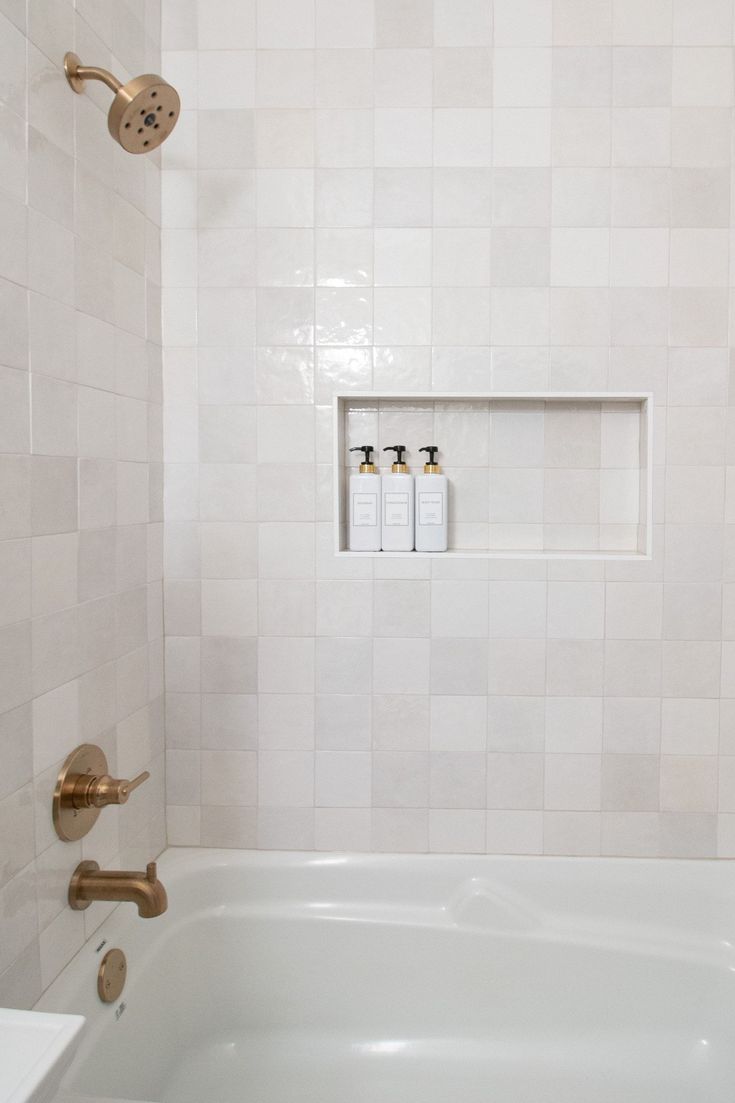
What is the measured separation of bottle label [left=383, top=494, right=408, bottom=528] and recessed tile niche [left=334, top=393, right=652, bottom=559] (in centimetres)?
12

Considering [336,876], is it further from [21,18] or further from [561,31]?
[561,31]

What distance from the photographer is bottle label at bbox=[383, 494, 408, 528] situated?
1.77 metres

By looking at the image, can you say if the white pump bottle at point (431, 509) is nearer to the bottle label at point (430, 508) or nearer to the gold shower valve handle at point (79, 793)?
the bottle label at point (430, 508)

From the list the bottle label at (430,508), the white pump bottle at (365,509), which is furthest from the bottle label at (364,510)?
the bottle label at (430,508)

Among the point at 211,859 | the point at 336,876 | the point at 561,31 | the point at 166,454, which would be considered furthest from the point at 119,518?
the point at 561,31

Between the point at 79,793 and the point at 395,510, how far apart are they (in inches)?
33.5

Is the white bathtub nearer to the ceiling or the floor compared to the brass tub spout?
nearer to the floor

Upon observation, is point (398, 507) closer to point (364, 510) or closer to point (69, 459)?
point (364, 510)

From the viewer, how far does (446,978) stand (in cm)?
169

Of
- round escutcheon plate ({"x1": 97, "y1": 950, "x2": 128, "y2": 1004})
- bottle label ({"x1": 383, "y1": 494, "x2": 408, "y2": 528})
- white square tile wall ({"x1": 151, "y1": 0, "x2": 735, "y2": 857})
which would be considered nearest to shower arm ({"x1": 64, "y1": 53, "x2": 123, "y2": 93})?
white square tile wall ({"x1": 151, "y1": 0, "x2": 735, "y2": 857})

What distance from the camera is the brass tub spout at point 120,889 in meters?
1.31

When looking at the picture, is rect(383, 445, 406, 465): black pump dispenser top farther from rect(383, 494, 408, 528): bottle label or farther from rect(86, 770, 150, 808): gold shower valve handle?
rect(86, 770, 150, 808): gold shower valve handle

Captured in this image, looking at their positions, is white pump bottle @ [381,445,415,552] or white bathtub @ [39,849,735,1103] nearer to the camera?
white bathtub @ [39,849,735,1103]

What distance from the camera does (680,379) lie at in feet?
5.65
